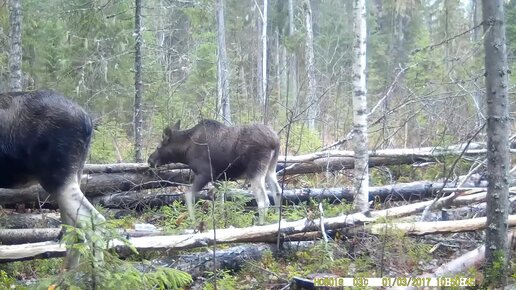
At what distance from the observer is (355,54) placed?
930 cm

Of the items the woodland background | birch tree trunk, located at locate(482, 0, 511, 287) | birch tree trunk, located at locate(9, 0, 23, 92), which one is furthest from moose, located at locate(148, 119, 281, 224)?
birch tree trunk, located at locate(9, 0, 23, 92)

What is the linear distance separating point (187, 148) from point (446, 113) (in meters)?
6.97

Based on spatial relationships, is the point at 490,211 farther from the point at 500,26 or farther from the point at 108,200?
the point at 108,200

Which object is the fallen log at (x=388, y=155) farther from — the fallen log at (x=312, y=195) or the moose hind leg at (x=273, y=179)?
the fallen log at (x=312, y=195)

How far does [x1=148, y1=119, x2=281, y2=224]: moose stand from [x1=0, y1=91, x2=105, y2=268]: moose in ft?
9.50

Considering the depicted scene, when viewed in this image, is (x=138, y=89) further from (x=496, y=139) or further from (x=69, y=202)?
(x=496, y=139)

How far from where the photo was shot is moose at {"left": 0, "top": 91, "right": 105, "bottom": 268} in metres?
7.09

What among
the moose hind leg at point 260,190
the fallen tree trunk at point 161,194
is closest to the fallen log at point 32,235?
the fallen tree trunk at point 161,194

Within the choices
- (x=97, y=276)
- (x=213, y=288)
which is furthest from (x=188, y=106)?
(x=97, y=276)

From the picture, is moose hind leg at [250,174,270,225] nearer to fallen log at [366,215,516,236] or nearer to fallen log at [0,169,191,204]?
fallen log at [0,169,191,204]

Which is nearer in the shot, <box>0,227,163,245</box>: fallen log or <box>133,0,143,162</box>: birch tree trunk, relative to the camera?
<box>0,227,163,245</box>: fallen log

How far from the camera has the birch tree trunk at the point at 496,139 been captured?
6570mm

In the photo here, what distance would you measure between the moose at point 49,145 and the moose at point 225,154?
2896 mm

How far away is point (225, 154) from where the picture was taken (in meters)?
10.9
